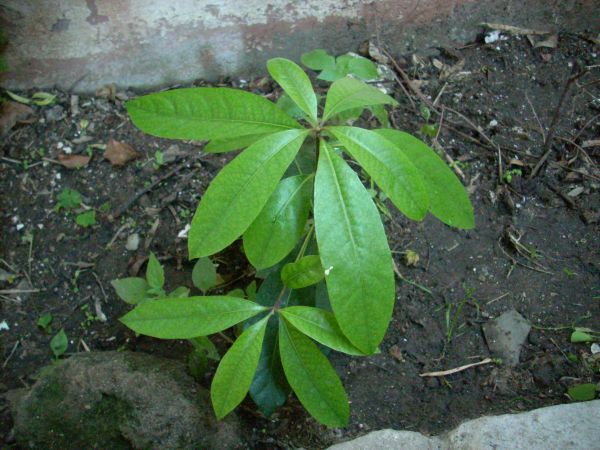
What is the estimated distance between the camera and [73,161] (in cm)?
226

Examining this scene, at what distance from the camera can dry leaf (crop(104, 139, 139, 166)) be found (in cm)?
224

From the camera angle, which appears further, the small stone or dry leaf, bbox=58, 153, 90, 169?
dry leaf, bbox=58, 153, 90, 169

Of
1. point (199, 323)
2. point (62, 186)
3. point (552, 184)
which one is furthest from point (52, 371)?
point (552, 184)

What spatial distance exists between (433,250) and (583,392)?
26.1 inches

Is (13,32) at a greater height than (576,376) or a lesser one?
greater

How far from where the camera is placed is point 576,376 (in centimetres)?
169

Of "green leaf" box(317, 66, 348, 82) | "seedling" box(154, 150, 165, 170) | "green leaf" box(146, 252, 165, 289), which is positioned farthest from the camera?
"seedling" box(154, 150, 165, 170)

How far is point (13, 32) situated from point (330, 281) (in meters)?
1.94

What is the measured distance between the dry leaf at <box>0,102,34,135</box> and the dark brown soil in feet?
0.18

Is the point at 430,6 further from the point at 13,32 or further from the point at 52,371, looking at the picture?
the point at 52,371

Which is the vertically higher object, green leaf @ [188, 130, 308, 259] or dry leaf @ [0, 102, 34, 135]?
green leaf @ [188, 130, 308, 259]

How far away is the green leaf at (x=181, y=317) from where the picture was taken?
1.35 metres

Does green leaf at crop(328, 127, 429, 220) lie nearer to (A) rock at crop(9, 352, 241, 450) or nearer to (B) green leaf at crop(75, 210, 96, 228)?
(A) rock at crop(9, 352, 241, 450)

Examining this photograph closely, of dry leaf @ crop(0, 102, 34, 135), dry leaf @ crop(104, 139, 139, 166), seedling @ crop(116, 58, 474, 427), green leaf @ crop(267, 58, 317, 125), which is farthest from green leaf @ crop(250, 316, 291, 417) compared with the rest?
dry leaf @ crop(0, 102, 34, 135)
